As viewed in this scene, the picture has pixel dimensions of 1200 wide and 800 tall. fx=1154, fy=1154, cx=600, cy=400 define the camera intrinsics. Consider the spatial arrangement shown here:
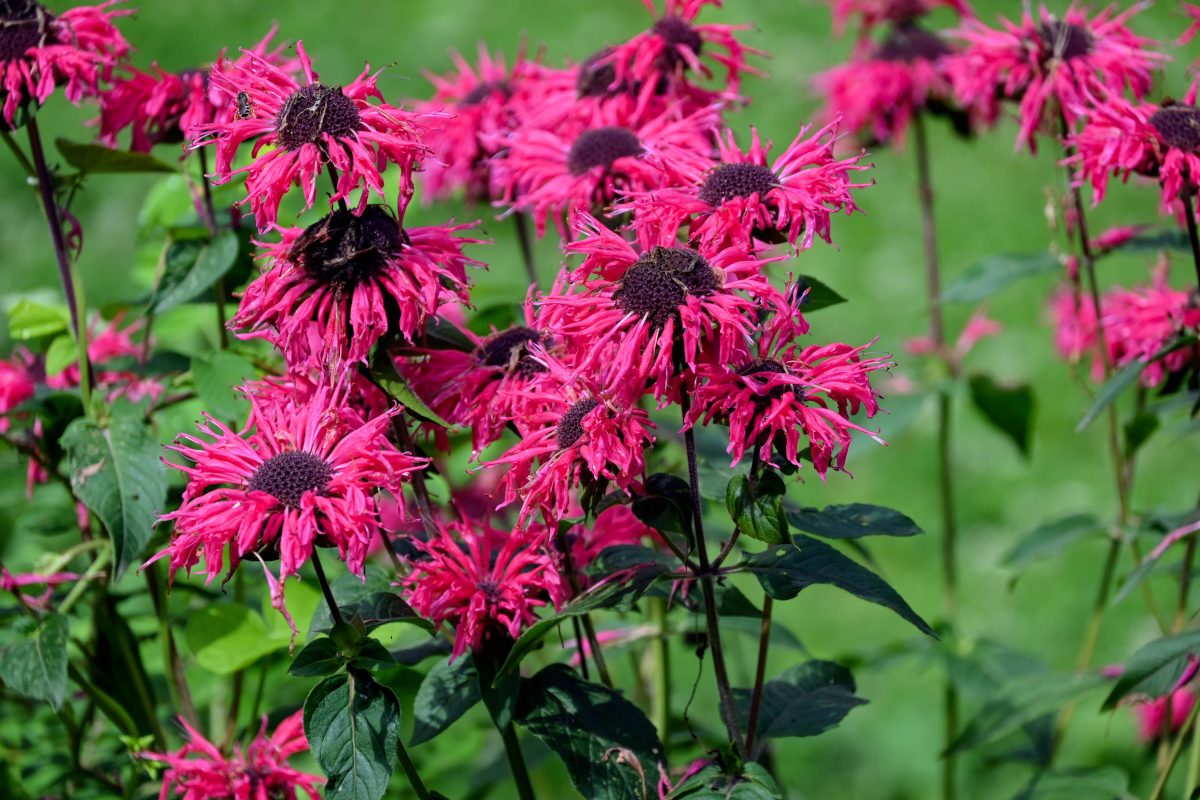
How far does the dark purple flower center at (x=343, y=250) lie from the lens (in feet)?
3.58

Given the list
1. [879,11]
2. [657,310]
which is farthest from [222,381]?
[879,11]

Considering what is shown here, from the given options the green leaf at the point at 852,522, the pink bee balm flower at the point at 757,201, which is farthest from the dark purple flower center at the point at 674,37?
the green leaf at the point at 852,522

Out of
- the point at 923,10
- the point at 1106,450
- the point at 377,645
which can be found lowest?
the point at 1106,450

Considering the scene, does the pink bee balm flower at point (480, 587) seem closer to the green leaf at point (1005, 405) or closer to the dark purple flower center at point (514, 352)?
the dark purple flower center at point (514, 352)

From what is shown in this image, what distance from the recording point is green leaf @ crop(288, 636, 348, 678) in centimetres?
105

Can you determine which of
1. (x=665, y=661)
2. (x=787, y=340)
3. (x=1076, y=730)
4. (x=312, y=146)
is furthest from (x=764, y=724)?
(x=1076, y=730)

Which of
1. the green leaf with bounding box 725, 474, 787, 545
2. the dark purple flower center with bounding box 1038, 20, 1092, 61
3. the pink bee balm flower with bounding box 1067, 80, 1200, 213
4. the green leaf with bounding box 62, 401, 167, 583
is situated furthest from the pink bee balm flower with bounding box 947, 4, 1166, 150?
the green leaf with bounding box 62, 401, 167, 583

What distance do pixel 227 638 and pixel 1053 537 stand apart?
131 cm

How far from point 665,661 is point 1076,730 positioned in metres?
1.44

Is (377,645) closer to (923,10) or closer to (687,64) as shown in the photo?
(687,64)

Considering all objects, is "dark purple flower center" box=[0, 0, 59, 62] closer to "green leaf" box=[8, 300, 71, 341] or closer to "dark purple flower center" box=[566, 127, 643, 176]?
"green leaf" box=[8, 300, 71, 341]

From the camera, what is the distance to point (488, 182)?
6.72 ft

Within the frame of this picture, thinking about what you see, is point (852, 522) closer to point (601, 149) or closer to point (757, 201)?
point (757, 201)

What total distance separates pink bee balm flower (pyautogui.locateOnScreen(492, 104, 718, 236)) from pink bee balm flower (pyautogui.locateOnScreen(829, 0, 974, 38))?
1.09 m
